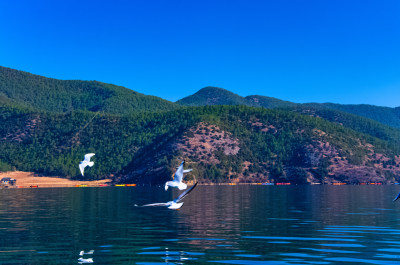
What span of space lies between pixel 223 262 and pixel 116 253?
7.42 meters

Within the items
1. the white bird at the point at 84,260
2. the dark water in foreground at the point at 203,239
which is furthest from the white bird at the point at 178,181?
the white bird at the point at 84,260

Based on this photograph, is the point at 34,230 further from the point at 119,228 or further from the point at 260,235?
the point at 260,235

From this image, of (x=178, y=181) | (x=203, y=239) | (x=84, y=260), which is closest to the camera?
(x=178, y=181)

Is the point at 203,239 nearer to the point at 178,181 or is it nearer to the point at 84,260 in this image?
the point at 84,260

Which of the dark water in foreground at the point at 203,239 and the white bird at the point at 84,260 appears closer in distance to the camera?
the white bird at the point at 84,260

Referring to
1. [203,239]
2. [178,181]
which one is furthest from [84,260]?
[203,239]

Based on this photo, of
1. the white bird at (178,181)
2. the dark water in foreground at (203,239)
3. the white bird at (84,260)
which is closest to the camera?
the white bird at (178,181)

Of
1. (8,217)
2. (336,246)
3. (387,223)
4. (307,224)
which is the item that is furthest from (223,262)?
(8,217)

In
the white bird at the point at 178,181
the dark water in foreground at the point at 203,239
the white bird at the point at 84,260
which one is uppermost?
the white bird at the point at 178,181

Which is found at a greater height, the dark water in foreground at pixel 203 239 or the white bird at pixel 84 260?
the dark water in foreground at pixel 203 239

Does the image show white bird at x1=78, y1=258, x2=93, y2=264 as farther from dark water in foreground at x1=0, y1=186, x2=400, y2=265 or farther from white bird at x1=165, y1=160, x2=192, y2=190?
white bird at x1=165, y1=160, x2=192, y2=190

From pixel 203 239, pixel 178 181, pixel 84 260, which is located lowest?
pixel 84 260

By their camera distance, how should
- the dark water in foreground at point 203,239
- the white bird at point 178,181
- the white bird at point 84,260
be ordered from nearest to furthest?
the white bird at point 178,181, the white bird at point 84,260, the dark water in foreground at point 203,239

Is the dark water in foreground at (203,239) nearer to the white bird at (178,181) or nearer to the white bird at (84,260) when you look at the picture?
the white bird at (84,260)
